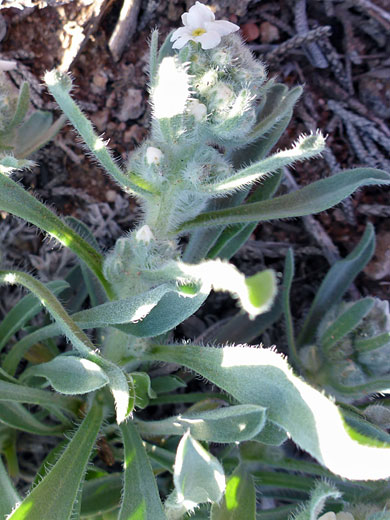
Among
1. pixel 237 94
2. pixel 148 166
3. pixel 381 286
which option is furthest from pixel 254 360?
pixel 381 286

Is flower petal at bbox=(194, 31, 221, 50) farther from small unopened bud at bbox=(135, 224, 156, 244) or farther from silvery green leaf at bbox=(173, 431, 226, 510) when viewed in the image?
silvery green leaf at bbox=(173, 431, 226, 510)

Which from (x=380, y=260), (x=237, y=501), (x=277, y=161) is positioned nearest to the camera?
(x=277, y=161)

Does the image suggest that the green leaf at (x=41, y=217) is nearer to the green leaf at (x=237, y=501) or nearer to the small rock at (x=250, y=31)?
the green leaf at (x=237, y=501)

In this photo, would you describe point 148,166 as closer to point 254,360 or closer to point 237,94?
point 237,94

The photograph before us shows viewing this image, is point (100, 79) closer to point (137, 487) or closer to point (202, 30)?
point (202, 30)

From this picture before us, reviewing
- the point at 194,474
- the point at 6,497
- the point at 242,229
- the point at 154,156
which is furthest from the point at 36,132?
the point at 194,474
